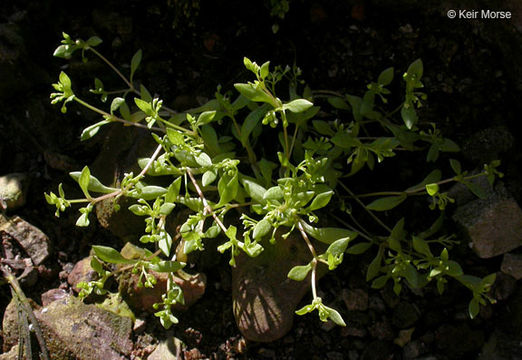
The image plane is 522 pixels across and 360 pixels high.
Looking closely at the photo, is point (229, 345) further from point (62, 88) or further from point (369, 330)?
point (62, 88)

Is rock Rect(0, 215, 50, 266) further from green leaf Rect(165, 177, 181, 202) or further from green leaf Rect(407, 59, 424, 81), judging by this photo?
green leaf Rect(407, 59, 424, 81)

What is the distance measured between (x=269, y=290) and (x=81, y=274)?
0.96 m

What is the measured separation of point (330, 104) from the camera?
271 centimetres

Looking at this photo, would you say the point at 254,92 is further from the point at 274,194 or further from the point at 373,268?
the point at 373,268

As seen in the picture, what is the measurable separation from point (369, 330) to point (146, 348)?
1.06 m

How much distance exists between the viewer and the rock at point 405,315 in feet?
8.02

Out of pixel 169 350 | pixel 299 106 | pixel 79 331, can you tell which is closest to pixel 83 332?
pixel 79 331

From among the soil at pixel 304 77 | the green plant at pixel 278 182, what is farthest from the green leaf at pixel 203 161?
the soil at pixel 304 77

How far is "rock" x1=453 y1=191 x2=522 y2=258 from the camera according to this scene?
2436mm

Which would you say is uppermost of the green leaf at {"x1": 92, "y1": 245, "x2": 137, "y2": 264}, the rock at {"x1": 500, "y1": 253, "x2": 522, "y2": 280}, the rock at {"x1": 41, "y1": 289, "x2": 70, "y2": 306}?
the green leaf at {"x1": 92, "y1": 245, "x2": 137, "y2": 264}

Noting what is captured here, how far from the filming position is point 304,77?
275 centimetres

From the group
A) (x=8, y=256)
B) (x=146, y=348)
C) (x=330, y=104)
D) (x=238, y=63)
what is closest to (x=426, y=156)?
(x=330, y=104)

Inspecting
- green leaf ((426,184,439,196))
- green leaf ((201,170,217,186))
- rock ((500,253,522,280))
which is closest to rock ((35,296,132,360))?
green leaf ((201,170,217,186))

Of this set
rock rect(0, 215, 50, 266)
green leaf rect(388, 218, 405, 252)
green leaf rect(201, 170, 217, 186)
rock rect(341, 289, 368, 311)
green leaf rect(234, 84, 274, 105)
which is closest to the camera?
green leaf rect(234, 84, 274, 105)
